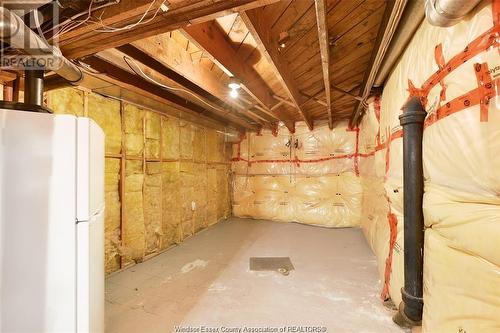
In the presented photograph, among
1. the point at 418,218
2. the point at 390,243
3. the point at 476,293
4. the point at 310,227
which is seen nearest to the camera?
the point at 476,293

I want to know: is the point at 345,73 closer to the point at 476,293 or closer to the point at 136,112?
the point at 476,293

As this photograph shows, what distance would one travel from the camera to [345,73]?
250 centimetres

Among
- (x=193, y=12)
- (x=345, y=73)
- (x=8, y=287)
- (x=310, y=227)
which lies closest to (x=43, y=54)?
(x=193, y=12)

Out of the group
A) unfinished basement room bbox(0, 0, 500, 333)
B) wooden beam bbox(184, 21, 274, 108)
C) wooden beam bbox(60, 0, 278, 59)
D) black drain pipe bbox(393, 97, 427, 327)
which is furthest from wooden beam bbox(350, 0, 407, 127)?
wooden beam bbox(184, 21, 274, 108)

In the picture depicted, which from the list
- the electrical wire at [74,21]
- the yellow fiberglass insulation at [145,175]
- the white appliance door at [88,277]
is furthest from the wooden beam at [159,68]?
the white appliance door at [88,277]

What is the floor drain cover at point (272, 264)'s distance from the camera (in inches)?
107

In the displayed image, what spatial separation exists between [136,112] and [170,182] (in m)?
1.16

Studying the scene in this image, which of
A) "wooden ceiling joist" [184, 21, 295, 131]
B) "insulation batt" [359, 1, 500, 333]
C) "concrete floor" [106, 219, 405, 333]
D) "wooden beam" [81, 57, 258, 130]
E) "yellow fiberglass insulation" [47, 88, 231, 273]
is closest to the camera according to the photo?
"insulation batt" [359, 1, 500, 333]

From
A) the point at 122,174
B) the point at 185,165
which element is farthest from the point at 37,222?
the point at 185,165

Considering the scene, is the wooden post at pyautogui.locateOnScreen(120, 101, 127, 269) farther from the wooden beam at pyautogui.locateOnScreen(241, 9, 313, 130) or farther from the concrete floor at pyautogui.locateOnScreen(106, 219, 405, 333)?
the wooden beam at pyautogui.locateOnScreen(241, 9, 313, 130)

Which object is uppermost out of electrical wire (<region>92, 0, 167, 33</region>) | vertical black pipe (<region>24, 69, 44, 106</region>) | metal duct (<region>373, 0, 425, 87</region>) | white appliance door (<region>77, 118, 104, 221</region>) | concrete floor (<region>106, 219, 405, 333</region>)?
metal duct (<region>373, 0, 425, 87</region>)

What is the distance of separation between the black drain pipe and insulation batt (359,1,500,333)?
45mm

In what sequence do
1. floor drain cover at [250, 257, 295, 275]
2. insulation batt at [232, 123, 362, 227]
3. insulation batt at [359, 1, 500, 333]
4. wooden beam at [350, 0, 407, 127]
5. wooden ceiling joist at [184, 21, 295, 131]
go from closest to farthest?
insulation batt at [359, 1, 500, 333]
wooden beam at [350, 0, 407, 127]
wooden ceiling joist at [184, 21, 295, 131]
floor drain cover at [250, 257, 295, 275]
insulation batt at [232, 123, 362, 227]

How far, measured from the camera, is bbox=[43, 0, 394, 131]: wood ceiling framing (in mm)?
1177
